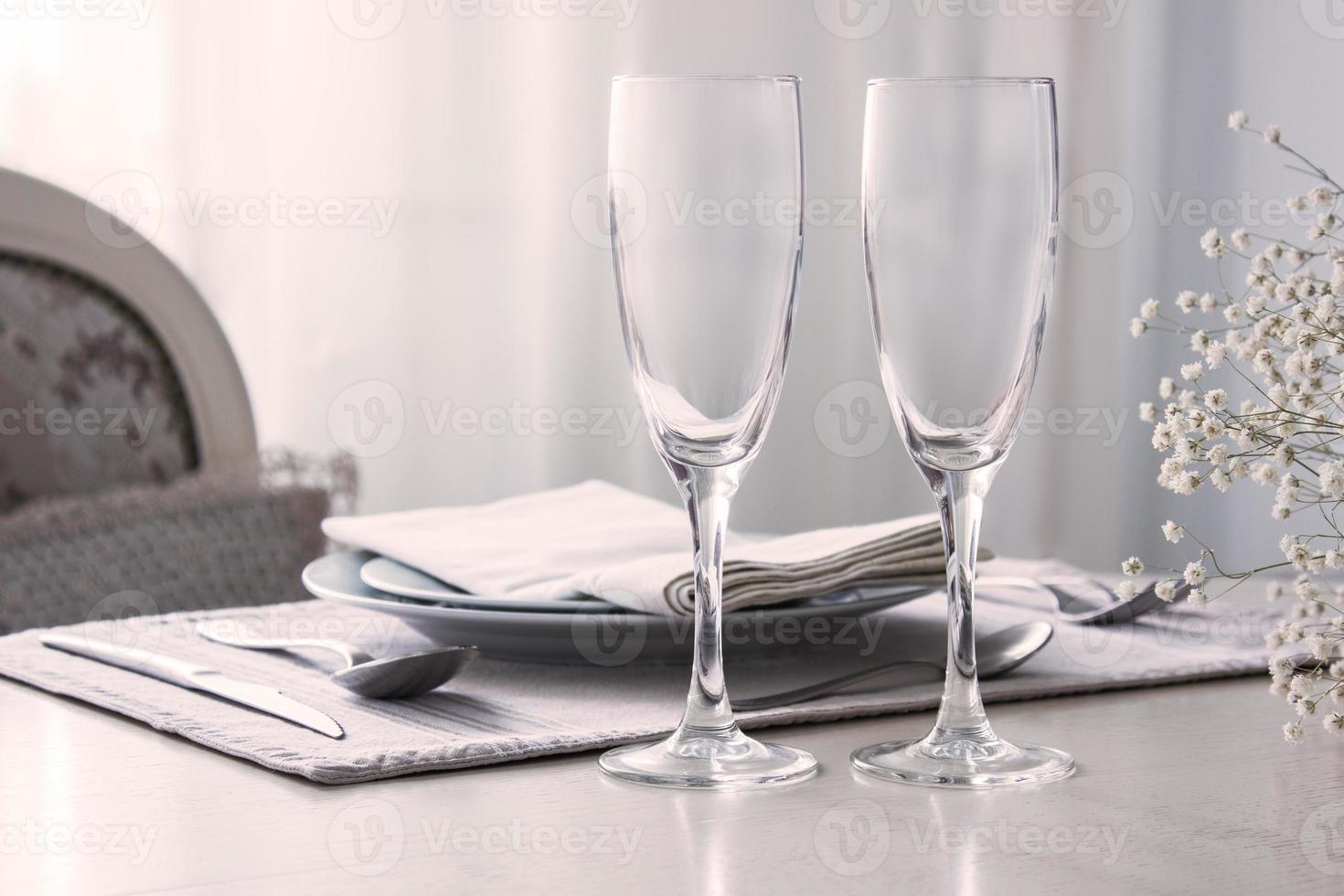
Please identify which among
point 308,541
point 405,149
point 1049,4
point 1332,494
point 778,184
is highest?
point 1049,4

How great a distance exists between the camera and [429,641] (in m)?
0.89

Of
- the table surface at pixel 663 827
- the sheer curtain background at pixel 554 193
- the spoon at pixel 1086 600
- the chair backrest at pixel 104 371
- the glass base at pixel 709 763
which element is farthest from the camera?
the sheer curtain background at pixel 554 193

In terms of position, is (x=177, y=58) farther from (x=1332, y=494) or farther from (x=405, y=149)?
(x=1332, y=494)

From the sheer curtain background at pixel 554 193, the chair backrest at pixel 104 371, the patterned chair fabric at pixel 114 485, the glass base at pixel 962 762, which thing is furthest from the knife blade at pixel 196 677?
the sheer curtain background at pixel 554 193

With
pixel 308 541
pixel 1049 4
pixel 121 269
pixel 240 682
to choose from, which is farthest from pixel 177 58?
pixel 240 682

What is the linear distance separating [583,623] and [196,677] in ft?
0.63

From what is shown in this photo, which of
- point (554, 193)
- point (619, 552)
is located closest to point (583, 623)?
point (619, 552)

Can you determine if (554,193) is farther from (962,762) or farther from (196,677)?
(962,762)

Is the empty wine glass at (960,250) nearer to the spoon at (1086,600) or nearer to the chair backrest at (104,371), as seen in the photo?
the spoon at (1086,600)

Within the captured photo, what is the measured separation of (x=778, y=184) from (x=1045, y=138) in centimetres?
10

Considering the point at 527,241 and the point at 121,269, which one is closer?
the point at 121,269

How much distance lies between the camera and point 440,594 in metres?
0.80

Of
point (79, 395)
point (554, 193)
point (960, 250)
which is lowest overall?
point (79, 395)

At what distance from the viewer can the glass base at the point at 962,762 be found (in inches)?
23.3
